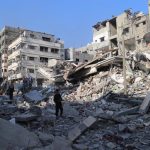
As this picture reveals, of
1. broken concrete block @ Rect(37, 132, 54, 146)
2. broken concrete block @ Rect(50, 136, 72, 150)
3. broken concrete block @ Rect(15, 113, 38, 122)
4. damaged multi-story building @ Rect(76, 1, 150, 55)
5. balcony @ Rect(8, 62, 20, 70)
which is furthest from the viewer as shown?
balcony @ Rect(8, 62, 20, 70)

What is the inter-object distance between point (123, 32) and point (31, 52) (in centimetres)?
1953

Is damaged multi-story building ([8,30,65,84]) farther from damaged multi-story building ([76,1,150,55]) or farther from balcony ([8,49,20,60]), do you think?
damaged multi-story building ([76,1,150,55])

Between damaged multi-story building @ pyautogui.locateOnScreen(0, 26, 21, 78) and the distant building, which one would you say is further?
damaged multi-story building @ pyautogui.locateOnScreen(0, 26, 21, 78)

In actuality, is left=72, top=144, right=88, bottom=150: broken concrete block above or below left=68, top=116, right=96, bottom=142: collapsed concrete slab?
below

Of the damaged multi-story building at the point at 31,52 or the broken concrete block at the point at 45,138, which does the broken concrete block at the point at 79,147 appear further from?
the damaged multi-story building at the point at 31,52

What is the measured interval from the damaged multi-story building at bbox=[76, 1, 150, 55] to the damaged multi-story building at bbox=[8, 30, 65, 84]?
23.3 feet

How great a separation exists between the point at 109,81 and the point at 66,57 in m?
45.6

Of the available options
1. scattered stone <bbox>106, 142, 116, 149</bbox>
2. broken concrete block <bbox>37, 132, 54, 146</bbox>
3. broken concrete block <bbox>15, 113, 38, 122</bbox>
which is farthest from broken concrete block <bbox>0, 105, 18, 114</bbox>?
scattered stone <bbox>106, 142, 116, 149</bbox>

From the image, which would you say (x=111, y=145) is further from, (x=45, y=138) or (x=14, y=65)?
(x=14, y=65)

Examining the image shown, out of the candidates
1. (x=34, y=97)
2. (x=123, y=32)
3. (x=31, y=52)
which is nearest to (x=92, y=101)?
(x=34, y=97)

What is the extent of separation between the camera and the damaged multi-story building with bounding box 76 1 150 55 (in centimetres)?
4762

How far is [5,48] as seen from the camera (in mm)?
73812

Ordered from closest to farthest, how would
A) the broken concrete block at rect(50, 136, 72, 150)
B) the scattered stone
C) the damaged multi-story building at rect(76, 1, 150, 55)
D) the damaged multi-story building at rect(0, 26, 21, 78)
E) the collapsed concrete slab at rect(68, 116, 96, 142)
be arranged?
1. the broken concrete block at rect(50, 136, 72, 150)
2. the scattered stone
3. the collapsed concrete slab at rect(68, 116, 96, 142)
4. the damaged multi-story building at rect(76, 1, 150, 55)
5. the damaged multi-story building at rect(0, 26, 21, 78)

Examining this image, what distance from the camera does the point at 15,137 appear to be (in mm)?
10828
